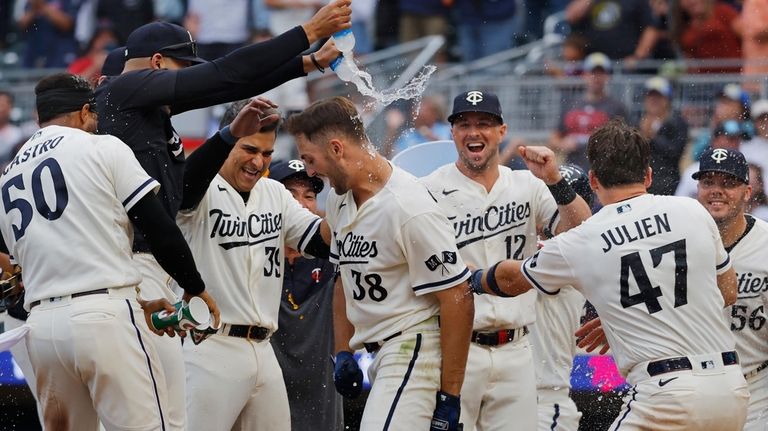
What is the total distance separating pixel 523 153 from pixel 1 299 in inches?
116

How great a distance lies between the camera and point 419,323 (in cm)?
550

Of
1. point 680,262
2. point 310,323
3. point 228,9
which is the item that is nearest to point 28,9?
point 228,9

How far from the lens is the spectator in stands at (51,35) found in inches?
592

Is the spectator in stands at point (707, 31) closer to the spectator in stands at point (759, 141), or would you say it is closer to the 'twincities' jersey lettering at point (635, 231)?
the spectator in stands at point (759, 141)

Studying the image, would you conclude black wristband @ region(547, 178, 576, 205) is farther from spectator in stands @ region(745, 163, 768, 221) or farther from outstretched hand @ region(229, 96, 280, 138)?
spectator in stands @ region(745, 163, 768, 221)

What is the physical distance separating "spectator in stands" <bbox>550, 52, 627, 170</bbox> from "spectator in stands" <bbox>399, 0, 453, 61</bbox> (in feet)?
7.64

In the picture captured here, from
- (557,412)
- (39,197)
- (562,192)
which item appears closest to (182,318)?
(39,197)

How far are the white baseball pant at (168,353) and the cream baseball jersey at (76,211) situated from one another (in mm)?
347

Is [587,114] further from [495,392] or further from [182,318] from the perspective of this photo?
[182,318]

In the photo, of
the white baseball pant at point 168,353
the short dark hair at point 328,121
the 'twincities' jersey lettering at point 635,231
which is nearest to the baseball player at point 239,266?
the white baseball pant at point 168,353

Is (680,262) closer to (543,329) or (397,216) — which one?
(397,216)

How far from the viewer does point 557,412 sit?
7.40 m

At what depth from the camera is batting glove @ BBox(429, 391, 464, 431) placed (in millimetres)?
5359

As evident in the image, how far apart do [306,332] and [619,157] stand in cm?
277
